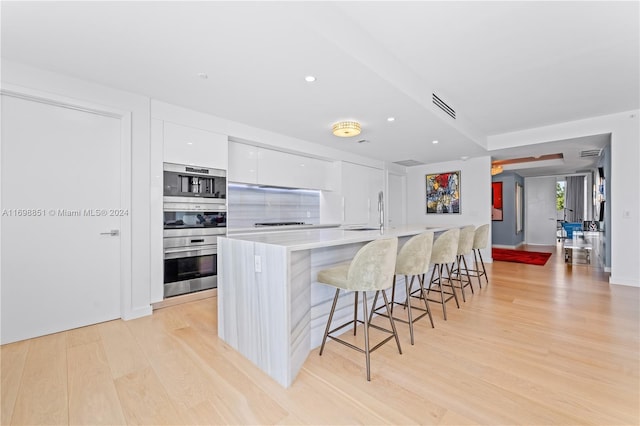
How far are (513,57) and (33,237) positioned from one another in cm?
469

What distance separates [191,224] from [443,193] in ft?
18.7

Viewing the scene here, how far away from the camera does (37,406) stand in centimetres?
159

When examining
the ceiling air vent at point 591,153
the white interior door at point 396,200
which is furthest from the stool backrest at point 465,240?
the ceiling air vent at point 591,153

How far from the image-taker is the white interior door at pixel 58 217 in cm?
241

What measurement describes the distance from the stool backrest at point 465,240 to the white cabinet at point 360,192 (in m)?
2.43

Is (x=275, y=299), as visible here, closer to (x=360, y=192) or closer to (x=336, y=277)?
(x=336, y=277)

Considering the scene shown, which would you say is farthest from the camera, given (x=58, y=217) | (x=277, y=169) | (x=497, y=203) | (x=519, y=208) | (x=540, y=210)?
(x=540, y=210)

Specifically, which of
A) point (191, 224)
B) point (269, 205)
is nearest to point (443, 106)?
point (269, 205)

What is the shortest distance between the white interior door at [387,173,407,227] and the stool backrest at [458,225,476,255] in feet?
10.7

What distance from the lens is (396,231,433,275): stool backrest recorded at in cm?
241

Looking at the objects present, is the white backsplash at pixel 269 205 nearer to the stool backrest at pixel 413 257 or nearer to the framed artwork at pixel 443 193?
the stool backrest at pixel 413 257

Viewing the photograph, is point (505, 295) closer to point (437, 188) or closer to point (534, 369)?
point (534, 369)

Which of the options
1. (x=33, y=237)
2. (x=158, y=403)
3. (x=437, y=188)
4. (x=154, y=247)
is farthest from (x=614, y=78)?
(x=33, y=237)

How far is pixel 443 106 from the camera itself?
3.69m
